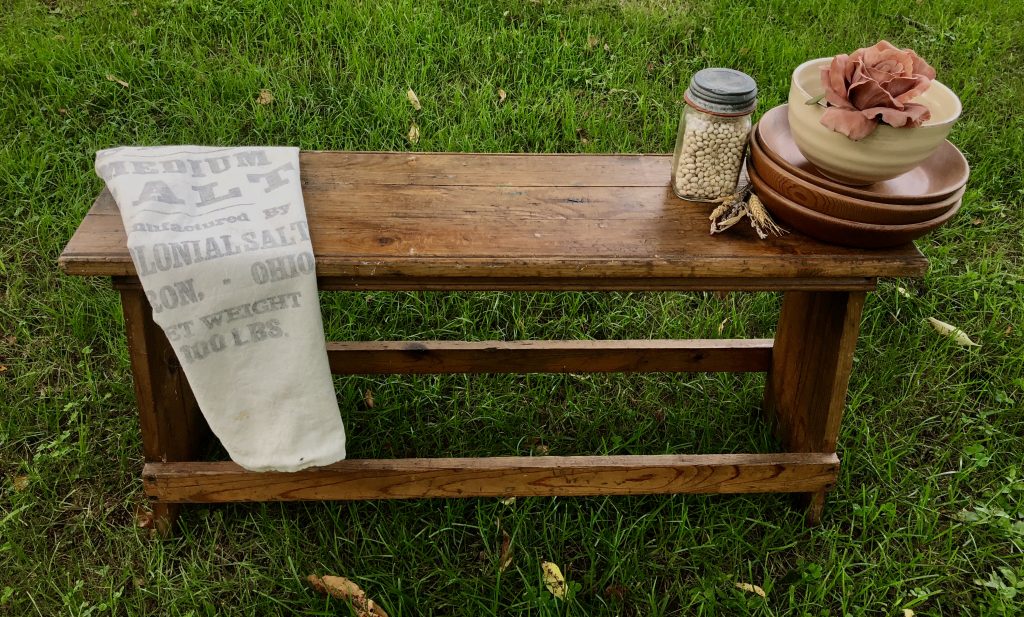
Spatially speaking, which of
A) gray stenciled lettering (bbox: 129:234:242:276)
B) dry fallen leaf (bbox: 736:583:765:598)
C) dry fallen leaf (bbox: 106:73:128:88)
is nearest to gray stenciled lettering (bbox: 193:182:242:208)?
gray stenciled lettering (bbox: 129:234:242:276)

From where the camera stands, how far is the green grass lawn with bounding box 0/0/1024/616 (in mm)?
2414

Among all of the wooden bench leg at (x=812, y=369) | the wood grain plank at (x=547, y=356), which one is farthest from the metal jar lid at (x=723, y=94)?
the wood grain plank at (x=547, y=356)

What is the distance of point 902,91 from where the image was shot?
74.7 inches

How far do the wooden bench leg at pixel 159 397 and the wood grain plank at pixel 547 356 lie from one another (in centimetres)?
45

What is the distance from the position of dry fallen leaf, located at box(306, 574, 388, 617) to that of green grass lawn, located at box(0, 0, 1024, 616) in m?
0.03

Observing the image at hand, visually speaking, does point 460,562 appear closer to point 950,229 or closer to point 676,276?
point 676,276

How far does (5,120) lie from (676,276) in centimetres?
301

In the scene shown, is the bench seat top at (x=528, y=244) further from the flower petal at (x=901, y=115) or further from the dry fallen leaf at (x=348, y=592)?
the dry fallen leaf at (x=348, y=592)

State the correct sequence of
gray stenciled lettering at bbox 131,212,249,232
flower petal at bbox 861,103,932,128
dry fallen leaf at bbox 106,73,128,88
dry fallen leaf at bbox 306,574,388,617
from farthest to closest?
1. dry fallen leaf at bbox 106,73,128,88
2. dry fallen leaf at bbox 306,574,388,617
3. gray stenciled lettering at bbox 131,212,249,232
4. flower petal at bbox 861,103,932,128

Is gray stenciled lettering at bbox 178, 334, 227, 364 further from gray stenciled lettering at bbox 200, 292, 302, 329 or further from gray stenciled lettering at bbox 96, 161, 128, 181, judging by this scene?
gray stenciled lettering at bbox 96, 161, 128, 181

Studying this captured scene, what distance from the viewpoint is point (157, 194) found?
2.05 metres

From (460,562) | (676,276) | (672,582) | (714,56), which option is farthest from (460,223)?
(714,56)

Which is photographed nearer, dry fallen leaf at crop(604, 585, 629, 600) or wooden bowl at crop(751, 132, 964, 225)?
wooden bowl at crop(751, 132, 964, 225)

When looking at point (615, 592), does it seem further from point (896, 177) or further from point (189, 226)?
point (189, 226)
